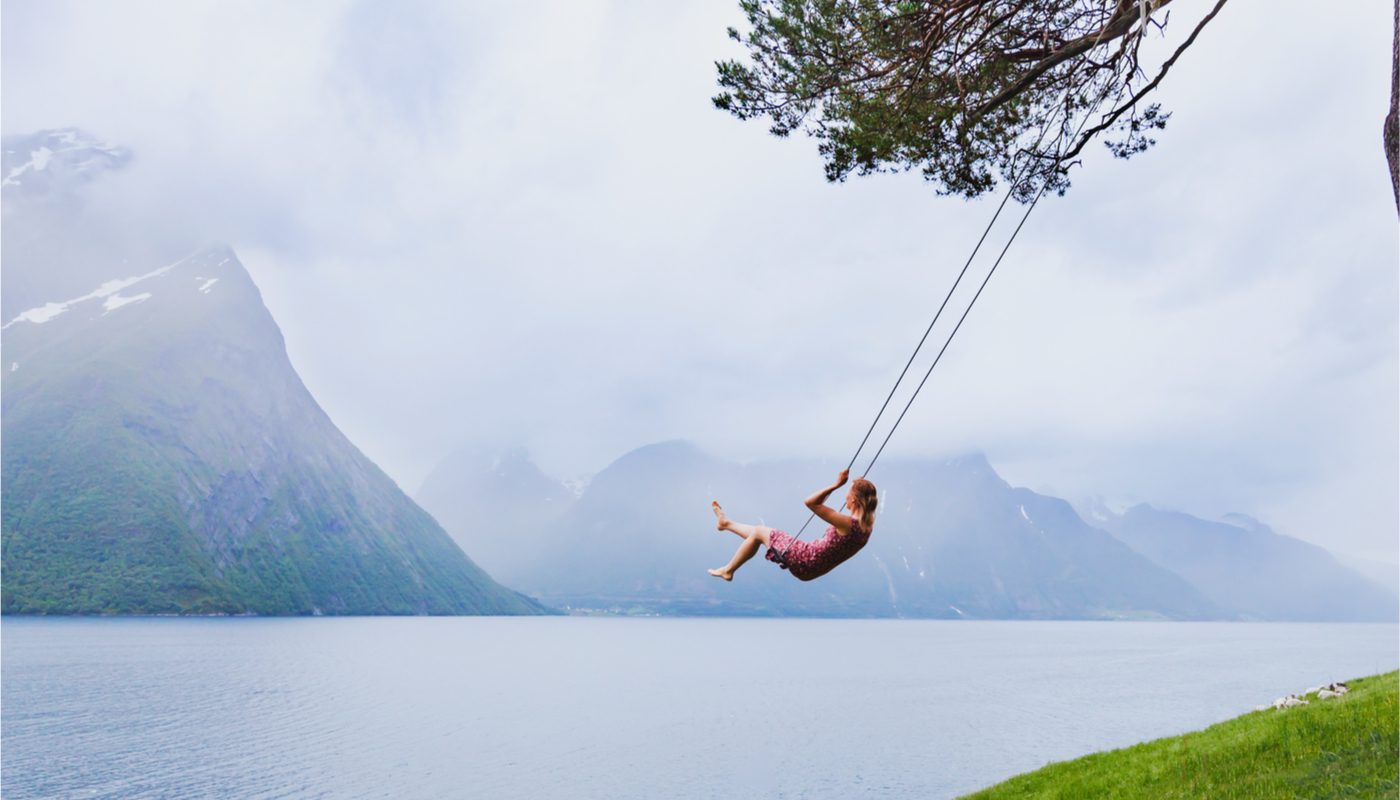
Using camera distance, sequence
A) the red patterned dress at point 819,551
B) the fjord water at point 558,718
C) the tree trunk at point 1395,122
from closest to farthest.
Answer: the tree trunk at point 1395,122, the red patterned dress at point 819,551, the fjord water at point 558,718

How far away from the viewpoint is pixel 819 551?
29.3 ft

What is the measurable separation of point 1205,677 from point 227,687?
91.7 meters

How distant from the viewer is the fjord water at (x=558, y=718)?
37.6 m

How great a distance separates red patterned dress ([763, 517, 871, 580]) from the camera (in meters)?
8.84

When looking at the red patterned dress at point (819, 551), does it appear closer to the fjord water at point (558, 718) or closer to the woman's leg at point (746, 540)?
the woman's leg at point (746, 540)

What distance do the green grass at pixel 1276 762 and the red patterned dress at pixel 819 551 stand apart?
5.80 m

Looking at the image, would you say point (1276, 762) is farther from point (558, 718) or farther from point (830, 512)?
point (558, 718)

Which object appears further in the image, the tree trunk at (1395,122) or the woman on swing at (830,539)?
the woman on swing at (830,539)

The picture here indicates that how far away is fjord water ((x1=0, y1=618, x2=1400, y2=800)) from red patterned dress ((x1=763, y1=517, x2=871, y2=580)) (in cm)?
2939

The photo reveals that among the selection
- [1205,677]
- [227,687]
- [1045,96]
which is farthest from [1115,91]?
[1205,677]

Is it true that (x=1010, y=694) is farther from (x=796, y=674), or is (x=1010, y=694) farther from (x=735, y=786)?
(x=735, y=786)

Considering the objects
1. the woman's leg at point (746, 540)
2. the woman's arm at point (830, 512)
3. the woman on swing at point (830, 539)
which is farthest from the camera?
the woman's leg at point (746, 540)

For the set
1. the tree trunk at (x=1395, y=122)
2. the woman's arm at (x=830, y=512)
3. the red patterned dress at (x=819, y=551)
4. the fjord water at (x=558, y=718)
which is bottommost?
the fjord water at (x=558, y=718)

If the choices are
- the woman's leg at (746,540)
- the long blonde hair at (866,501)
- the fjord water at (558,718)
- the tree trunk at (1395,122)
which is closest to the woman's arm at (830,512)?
the long blonde hair at (866,501)
